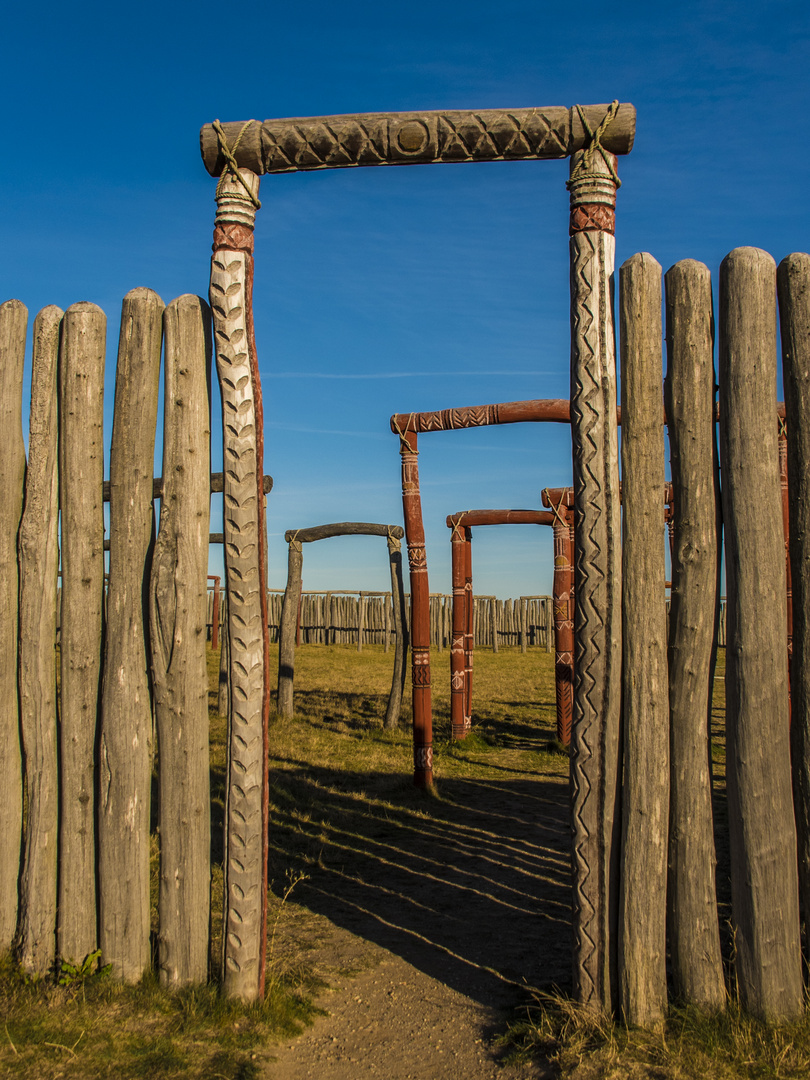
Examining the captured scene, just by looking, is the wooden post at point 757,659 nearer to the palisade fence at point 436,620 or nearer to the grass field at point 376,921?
the grass field at point 376,921

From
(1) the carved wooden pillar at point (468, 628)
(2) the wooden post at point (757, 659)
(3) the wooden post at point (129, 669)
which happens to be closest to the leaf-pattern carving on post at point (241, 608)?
(3) the wooden post at point (129, 669)

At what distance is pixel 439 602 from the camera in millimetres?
25422

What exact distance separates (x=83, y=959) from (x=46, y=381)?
239cm

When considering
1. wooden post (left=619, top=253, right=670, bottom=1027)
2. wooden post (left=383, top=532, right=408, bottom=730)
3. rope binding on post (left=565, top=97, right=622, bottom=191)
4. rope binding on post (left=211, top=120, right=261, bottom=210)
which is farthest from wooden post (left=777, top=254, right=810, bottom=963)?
wooden post (left=383, top=532, right=408, bottom=730)

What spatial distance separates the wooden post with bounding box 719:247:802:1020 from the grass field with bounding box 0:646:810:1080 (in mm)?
270

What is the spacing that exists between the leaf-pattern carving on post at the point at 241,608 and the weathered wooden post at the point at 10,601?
3.21ft

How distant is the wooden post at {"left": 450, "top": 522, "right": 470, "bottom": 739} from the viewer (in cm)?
953

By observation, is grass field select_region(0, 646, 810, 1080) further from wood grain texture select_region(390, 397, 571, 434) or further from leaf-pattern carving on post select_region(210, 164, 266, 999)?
wood grain texture select_region(390, 397, 571, 434)

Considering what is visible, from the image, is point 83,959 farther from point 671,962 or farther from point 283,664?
point 283,664

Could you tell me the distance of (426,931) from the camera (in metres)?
4.17

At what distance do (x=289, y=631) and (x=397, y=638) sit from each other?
4.94 feet

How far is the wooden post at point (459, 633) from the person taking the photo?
31.3ft

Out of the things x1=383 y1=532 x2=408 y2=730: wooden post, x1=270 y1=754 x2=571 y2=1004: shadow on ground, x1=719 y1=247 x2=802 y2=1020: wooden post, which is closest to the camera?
x1=719 y1=247 x2=802 y2=1020: wooden post

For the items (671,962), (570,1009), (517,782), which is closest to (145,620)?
(570,1009)
